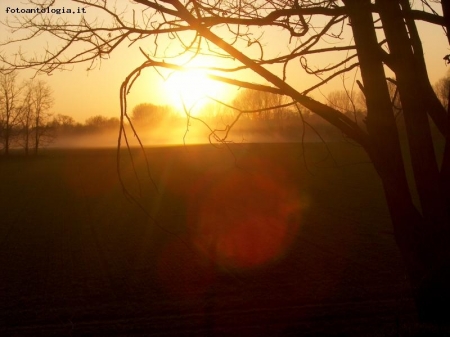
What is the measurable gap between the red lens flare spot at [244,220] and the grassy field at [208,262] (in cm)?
7

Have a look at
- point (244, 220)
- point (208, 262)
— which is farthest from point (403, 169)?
point (244, 220)

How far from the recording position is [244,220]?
25.2 metres

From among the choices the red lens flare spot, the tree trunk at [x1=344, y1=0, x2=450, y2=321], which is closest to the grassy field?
the red lens flare spot

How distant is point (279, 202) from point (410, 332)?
82.0ft

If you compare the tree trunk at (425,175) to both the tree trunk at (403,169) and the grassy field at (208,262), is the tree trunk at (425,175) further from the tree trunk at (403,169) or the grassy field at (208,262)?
the grassy field at (208,262)

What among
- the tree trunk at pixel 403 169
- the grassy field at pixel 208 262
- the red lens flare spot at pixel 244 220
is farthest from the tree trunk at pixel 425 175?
the red lens flare spot at pixel 244 220

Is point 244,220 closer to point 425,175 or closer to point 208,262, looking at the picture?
point 208,262

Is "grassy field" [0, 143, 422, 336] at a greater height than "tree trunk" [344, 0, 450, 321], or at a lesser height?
lesser

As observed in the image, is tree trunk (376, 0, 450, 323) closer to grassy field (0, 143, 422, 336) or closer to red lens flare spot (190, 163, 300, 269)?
grassy field (0, 143, 422, 336)

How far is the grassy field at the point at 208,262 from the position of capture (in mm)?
11125

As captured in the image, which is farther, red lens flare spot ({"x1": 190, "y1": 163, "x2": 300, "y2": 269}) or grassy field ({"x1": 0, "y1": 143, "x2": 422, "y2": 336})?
red lens flare spot ({"x1": 190, "y1": 163, "x2": 300, "y2": 269})

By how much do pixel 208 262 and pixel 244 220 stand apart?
829 cm

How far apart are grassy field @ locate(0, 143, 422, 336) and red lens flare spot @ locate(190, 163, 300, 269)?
7cm

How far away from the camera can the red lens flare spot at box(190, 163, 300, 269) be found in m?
18.4
